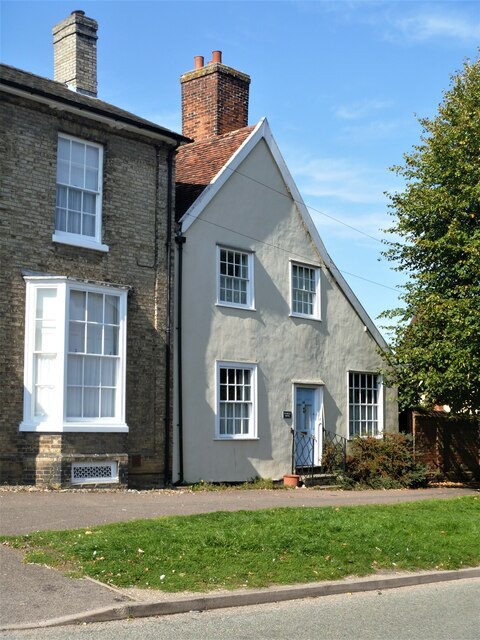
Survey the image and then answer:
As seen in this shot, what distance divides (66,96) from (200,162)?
16.5ft

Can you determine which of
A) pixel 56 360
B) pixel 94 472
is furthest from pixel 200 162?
pixel 94 472

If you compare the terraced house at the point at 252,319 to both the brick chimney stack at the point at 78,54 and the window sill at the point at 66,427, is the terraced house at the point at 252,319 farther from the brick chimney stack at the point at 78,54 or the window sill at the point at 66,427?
the brick chimney stack at the point at 78,54

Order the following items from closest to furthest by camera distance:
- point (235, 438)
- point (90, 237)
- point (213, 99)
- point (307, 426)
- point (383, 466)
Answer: point (90, 237) < point (235, 438) < point (383, 466) < point (307, 426) < point (213, 99)

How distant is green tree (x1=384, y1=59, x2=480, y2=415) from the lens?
2145cm

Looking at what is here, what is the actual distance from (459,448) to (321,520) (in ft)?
49.6

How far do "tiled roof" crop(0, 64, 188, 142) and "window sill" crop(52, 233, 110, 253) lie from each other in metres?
2.66

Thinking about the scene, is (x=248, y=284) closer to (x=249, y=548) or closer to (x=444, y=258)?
(x=444, y=258)

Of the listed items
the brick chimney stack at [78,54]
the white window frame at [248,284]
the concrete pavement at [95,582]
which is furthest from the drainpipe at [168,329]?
the brick chimney stack at [78,54]

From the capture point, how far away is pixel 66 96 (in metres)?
18.2

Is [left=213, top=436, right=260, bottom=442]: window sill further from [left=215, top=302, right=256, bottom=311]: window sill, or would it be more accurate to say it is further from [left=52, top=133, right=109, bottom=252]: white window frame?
[left=52, top=133, right=109, bottom=252]: white window frame

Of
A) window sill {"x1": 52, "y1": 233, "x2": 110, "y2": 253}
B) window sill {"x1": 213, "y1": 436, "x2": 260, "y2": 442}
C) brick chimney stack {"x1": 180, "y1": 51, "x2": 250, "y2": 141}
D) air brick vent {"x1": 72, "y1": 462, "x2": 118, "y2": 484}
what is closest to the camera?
air brick vent {"x1": 72, "y1": 462, "x2": 118, "y2": 484}

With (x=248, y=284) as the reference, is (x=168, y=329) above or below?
below

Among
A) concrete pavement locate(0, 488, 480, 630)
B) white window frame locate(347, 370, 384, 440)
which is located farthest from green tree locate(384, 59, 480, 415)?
concrete pavement locate(0, 488, 480, 630)

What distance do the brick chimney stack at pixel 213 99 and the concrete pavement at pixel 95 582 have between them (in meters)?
11.5
